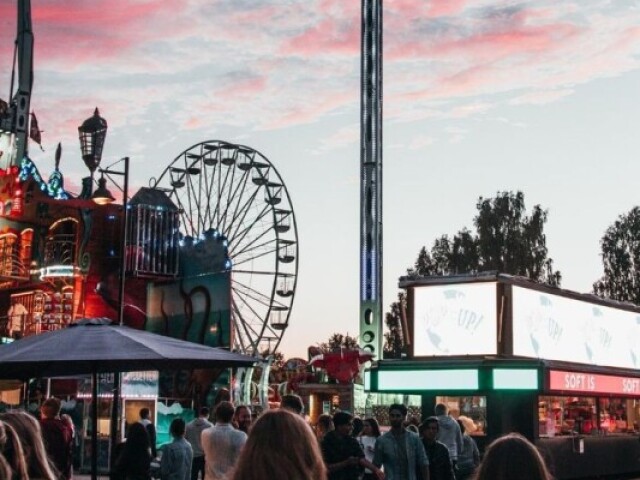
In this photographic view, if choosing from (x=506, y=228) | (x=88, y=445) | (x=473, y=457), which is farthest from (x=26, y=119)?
(x=473, y=457)

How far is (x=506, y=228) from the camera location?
75.9 m

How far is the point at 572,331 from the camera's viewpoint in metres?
27.2

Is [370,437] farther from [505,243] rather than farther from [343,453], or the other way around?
[505,243]

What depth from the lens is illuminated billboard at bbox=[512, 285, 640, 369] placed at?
83.5 feet

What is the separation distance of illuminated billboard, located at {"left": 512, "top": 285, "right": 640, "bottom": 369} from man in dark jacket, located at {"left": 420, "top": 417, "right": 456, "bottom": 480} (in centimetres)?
1114

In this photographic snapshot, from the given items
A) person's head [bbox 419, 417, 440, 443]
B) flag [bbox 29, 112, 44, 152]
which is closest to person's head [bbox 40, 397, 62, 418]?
person's head [bbox 419, 417, 440, 443]

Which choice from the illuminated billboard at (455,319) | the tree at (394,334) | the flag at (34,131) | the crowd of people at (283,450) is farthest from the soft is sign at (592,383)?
the tree at (394,334)

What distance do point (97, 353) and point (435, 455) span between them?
491 centimetres

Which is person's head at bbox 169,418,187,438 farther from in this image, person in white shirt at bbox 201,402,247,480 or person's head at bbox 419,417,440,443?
person's head at bbox 419,417,440,443

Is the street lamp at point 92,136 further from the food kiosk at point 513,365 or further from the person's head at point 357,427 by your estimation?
the person's head at point 357,427

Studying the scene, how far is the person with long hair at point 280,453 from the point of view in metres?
3.91

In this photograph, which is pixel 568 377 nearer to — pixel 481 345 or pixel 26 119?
pixel 481 345

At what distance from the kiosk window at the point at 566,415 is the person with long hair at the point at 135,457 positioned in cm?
1279

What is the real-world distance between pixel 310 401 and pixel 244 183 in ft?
35.5
